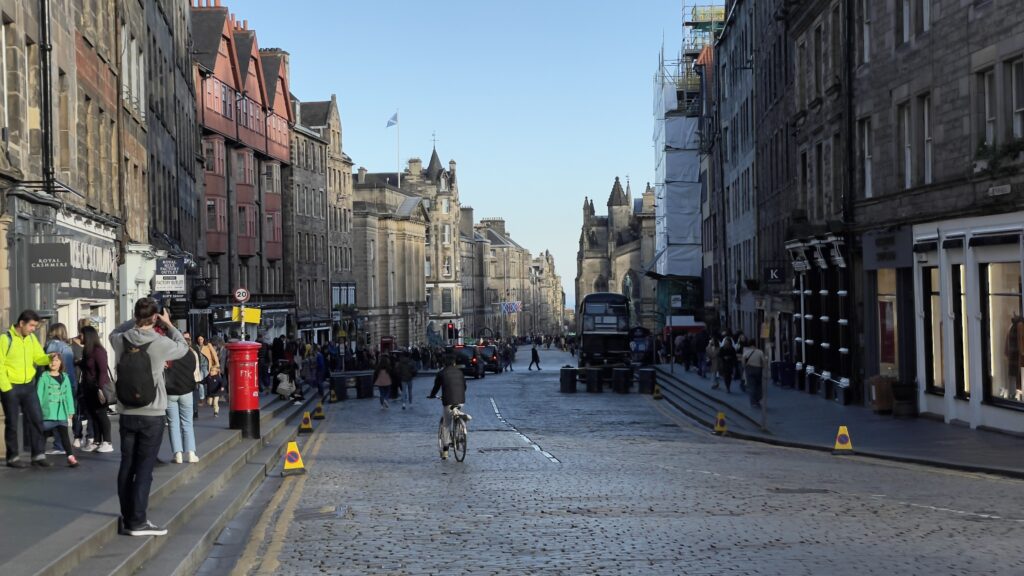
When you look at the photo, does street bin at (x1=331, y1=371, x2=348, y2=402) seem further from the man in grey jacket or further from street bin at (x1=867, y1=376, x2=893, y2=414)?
the man in grey jacket

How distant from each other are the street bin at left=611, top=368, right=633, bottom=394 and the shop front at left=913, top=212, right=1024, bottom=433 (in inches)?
753

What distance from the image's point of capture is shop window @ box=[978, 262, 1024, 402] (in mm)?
21844

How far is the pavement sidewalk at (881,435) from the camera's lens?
18.4 m

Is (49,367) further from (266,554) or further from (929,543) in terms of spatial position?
(929,543)

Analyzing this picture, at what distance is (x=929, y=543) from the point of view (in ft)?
36.6

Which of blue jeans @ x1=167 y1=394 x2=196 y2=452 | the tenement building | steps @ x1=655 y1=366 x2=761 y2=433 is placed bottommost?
steps @ x1=655 y1=366 x2=761 y2=433

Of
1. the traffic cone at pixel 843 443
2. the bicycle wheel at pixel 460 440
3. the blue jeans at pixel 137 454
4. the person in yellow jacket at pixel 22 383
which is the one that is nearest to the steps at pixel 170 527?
the blue jeans at pixel 137 454

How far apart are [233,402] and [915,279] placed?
1344 centimetres

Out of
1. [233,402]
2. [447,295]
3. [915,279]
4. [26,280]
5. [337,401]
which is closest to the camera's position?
[26,280]

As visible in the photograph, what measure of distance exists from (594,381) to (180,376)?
108 feet

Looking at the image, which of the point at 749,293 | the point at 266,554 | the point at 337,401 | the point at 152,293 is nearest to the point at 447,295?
the point at 749,293

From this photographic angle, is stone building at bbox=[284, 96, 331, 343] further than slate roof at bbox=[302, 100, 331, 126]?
No

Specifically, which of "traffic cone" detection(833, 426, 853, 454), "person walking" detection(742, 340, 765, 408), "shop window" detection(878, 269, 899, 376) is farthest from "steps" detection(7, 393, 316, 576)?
"shop window" detection(878, 269, 899, 376)

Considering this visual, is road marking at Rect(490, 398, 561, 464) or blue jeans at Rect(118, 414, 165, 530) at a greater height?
blue jeans at Rect(118, 414, 165, 530)
